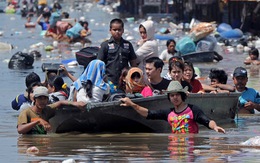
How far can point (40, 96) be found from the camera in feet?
38.0

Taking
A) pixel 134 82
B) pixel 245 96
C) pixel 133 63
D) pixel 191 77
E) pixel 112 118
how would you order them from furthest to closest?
pixel 245 96 → pixel 191 77 → pixel 133 63 → pixel 134 82 → pixel 112 118

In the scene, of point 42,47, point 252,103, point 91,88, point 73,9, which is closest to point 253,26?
point 42,47

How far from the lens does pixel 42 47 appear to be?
116 ft

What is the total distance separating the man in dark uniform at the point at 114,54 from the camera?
13141mm

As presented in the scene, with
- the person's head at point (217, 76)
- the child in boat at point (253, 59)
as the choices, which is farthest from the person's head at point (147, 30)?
the child in boat at point (253, 59)

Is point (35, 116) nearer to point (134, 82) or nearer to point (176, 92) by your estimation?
point (134, 82)

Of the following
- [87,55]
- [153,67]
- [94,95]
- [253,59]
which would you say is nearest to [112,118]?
[94,95]

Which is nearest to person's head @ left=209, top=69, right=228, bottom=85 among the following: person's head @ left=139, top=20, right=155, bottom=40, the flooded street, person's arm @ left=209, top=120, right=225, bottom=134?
the flooded street

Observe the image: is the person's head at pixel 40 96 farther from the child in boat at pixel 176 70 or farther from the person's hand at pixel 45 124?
the child in boat at pixel 176 70

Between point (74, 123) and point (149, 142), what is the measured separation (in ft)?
3.80

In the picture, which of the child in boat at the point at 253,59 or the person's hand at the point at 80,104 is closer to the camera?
the person's hand at the point at 80,104

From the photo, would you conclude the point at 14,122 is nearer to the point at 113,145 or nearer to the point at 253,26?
the point at 113,145

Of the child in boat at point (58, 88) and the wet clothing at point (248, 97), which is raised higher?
the child in boat at point (58, 88)

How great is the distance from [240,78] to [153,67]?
7.52ft
